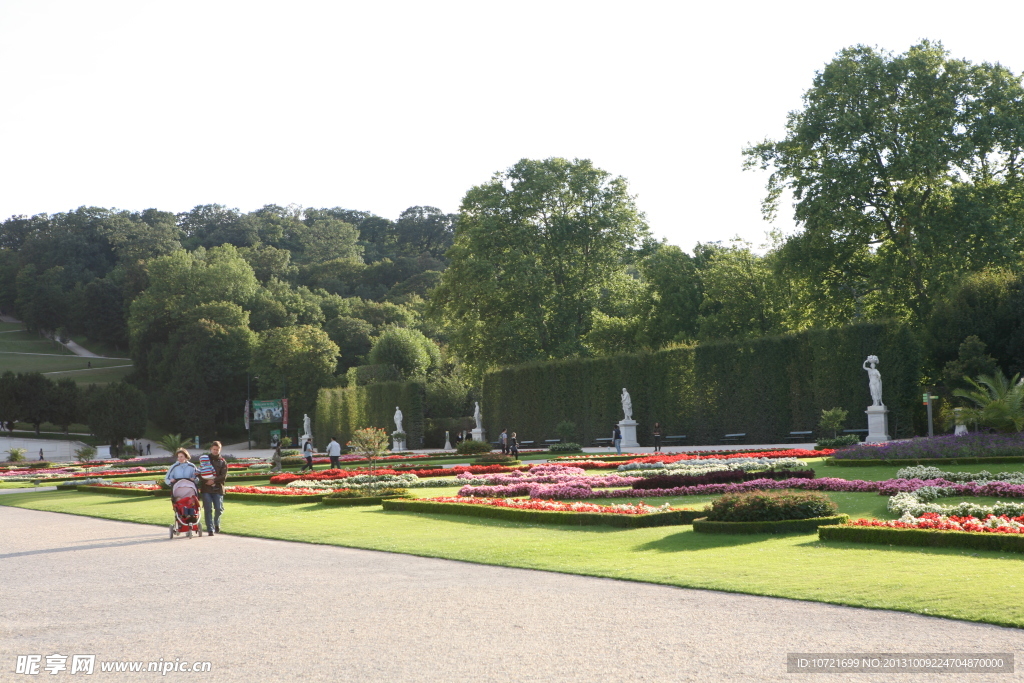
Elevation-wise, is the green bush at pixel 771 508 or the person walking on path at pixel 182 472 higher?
the person walking on path at pixel 182 472

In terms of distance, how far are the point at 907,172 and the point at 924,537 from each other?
2704 centimetres

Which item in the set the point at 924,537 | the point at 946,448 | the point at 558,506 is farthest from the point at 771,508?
the point at 946,448

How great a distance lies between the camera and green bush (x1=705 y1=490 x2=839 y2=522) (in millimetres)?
12648

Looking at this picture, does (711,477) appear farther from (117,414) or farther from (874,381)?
(117,414)

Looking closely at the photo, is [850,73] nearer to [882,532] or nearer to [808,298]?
[808,298]

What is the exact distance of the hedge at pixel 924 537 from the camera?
33.2 feet

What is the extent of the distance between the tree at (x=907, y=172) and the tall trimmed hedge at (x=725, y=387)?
398 centimetres

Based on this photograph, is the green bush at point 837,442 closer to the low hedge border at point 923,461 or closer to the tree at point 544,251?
the low hedge border at point 923,461

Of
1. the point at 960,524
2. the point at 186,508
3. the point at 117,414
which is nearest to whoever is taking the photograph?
the point at 960,524

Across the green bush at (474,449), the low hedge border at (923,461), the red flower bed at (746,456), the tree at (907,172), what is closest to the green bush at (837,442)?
the red flower bed at (746,456)

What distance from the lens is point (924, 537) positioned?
424 inches

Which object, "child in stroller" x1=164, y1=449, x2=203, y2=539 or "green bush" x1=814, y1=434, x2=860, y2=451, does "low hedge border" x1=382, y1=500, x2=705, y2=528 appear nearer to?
"child in stroller" x1=164, y1=449, x2=203, y2=539

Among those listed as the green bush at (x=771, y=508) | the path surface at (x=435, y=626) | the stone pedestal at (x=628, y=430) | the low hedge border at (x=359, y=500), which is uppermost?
the stone pedestal at (x=628, y=430)

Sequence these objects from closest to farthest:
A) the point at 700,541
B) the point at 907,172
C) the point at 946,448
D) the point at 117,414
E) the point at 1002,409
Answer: the point at 700,541, the point at 946,448, the point at 1002,409, the point at 907,172, the point at 117,414
